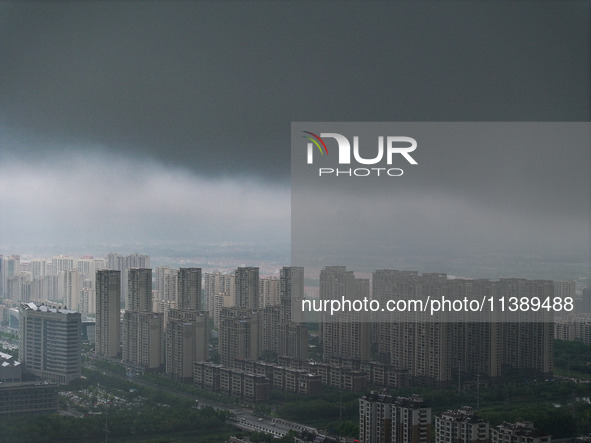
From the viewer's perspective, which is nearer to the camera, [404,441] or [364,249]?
[404,441]

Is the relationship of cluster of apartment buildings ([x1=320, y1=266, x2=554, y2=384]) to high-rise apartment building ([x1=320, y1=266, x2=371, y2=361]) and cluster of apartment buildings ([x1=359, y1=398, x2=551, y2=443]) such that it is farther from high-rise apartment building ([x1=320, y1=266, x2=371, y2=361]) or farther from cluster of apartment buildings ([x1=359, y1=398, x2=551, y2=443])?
cluster of apartment buildings ([x1=359, y1=398, x2=551, y2=443])

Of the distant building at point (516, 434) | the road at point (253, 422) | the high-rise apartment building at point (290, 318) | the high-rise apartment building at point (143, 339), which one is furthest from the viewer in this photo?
the high-rise apartment building at point (143, 339)

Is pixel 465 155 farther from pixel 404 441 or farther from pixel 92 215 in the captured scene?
pixel 92 215

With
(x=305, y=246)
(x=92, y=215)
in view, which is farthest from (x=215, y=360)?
(x=92, y=215)

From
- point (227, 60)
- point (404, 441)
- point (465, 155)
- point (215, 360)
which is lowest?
point (404, 441)

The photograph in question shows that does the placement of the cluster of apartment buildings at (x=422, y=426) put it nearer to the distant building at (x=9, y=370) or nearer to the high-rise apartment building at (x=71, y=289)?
the high-rise apartment building at (x=71, y=289)

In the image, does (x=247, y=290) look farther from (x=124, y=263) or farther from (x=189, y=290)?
(x=124, y=263)

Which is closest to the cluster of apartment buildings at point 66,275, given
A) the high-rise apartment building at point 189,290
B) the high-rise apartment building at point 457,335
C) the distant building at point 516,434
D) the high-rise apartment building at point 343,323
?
the high-rise apartment building at point 189,290
